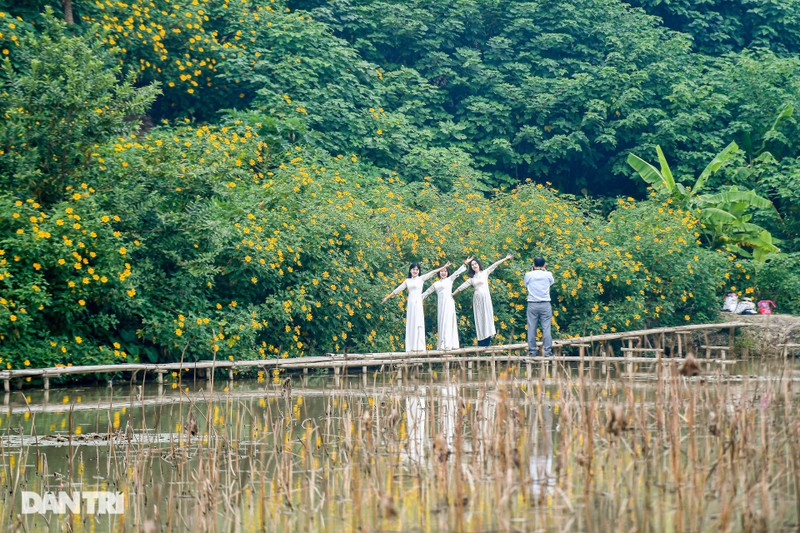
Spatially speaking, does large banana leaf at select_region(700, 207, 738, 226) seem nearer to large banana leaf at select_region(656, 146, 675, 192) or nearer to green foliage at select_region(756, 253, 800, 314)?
large banana leaf at select_region(656, 146, 675, 192)

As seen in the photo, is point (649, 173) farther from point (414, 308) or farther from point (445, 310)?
point (414, 308)

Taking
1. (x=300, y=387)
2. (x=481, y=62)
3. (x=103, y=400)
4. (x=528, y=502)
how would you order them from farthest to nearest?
(x=481, y=62)
(x=300, y=387)
(x=103, y=400)
(x=528, y=502)

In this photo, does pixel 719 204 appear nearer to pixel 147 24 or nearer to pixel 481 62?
pixel 481 62

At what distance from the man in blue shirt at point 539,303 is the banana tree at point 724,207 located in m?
7.58

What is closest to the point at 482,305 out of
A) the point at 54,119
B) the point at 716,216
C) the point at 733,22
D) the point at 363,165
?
the point at 363,165

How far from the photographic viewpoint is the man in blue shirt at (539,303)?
1470 cm

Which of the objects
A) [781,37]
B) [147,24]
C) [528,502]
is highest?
[781,37]

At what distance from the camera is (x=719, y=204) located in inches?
859

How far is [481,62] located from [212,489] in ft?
66.8

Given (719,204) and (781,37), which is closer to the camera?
(719,204)

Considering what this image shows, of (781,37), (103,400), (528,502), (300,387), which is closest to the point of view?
(528,502)

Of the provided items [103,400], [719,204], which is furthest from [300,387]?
[719,204]

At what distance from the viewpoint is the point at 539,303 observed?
48.4 ft

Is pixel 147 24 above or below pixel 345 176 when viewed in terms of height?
above
